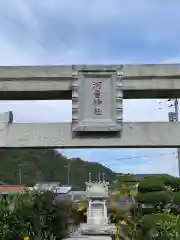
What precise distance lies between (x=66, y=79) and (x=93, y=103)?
609mm

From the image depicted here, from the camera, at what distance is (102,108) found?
6.30 meters

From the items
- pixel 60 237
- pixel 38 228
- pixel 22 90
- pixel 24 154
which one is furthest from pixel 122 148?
pixel 24 154

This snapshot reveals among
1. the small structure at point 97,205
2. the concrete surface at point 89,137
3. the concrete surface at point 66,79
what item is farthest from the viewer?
the small structure at point 97,205

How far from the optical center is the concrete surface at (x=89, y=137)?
622cm

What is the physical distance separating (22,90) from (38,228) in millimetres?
4952

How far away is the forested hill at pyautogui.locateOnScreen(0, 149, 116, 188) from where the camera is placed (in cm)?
8638

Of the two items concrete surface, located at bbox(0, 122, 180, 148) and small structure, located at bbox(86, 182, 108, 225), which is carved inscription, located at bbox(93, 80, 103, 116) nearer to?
concrete surface, located at bbox(0, 122, 180, 148)

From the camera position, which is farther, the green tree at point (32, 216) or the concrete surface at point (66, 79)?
the green tree at point (32, 216)

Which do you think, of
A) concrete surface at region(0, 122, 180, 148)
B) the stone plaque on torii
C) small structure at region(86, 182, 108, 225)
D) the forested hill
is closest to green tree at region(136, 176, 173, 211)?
small structure at region(86, 182, 108, 225)

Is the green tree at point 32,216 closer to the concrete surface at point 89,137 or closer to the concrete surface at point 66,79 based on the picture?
the concrete surface at point 89,137

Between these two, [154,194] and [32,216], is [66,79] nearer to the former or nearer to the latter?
[32,216]

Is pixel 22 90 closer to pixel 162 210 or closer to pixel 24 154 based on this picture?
pixel 162 210

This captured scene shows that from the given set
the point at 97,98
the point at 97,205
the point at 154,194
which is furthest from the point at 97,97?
the point at 97,205

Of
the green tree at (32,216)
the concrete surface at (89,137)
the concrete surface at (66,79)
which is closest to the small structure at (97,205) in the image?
the green tree at (32,216)
